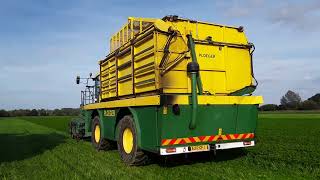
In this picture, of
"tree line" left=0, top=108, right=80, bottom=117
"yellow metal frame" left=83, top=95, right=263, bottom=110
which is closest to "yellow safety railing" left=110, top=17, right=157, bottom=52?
"yellow metal frame" left=83, top=95, right=263, bottom=110

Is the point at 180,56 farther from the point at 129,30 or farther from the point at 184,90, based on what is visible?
the point at 129,30

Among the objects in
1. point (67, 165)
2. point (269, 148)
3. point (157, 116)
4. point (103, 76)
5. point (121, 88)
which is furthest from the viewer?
point (103, 76)

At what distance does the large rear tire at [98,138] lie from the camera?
12.9 metres

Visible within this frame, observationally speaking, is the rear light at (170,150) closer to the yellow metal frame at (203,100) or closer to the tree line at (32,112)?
the yellow metal frame at (203,100)

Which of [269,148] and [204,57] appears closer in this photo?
[204,57]

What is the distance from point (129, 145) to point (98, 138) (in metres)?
3.73

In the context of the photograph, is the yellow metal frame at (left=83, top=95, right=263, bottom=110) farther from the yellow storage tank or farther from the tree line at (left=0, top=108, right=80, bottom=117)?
the tree line at (left=0, top=108, right=80, bottom=117)

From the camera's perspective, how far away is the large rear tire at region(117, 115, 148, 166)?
372 inches

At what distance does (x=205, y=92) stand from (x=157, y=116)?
1475 mm

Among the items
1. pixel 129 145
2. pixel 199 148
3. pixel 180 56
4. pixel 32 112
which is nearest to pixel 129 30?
pixel 180 56

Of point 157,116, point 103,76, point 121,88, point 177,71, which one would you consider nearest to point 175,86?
point 177,71

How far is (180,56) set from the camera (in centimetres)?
910

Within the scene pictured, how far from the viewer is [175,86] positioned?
897 cm

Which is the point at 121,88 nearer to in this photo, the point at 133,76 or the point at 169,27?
the point at 133,76
